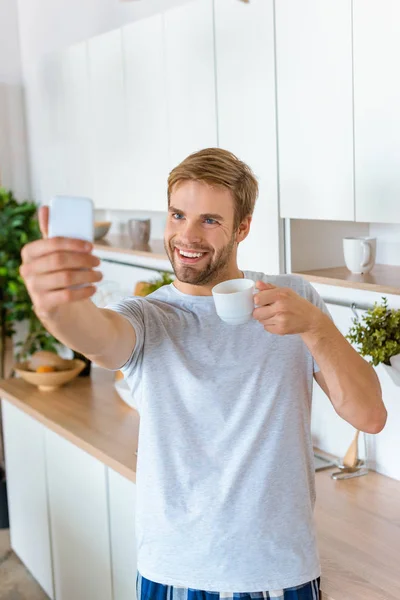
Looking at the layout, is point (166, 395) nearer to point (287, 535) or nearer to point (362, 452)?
point (287, 535)

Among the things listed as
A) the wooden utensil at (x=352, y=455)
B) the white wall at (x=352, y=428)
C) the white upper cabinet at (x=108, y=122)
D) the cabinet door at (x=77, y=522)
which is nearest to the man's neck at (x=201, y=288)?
the white wall at (x=352, y=428)

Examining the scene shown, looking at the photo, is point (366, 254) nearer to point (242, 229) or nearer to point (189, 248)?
point (242, 229)

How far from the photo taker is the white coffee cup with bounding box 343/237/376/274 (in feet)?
6.65

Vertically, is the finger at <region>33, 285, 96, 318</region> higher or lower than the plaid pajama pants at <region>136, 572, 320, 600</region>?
higher

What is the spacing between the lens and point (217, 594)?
1476mm

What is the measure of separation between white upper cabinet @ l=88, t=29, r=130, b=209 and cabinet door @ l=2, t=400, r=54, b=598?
0.91 meters

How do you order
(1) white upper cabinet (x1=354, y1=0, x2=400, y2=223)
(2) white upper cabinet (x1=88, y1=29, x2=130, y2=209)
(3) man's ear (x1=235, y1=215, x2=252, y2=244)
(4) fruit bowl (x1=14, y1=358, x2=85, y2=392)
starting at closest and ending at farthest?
(3) man's ear (x1=235, y1=215, x2=252, y2=244)
(1) white upper cabinet (x1=354, y1=0, x2=400, y2=223)
(2) white upper cabinet (x1=88, y1=29, x2=130, y2=209)
(4) fruit bowl (x1=14, y1=358, x2=85, y2=392)

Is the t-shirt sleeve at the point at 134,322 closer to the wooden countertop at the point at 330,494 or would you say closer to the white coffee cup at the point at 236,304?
the white coffee cup at the point at 236,304

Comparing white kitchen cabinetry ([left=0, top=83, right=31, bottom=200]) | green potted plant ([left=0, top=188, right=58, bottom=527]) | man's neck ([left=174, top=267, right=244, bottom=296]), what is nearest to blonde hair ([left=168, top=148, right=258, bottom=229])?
man's neck ([left=174, top=267, right=244, bottom=296])

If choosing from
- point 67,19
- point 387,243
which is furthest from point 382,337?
point 67,19

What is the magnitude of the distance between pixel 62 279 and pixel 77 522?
181 cm

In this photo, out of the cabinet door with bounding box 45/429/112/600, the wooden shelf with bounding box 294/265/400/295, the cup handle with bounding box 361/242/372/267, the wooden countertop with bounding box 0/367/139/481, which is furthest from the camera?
the cabinet door with bounding box 45/429/112/600

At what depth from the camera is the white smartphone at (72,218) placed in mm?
1001

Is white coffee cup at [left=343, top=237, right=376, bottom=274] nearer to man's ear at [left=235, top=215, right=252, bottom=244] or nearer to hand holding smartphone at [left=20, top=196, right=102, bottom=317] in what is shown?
man's ear at [left=235, top=215, right=252, bottom=244]
